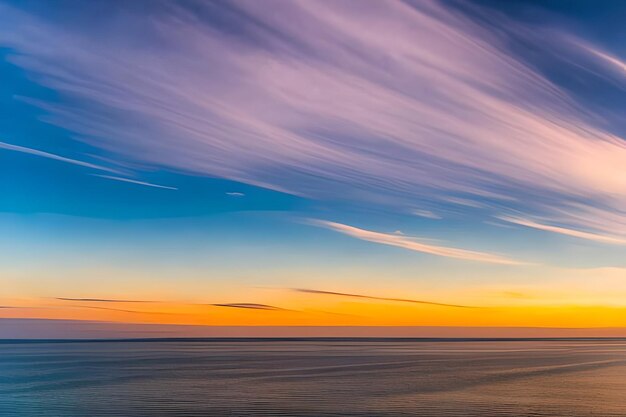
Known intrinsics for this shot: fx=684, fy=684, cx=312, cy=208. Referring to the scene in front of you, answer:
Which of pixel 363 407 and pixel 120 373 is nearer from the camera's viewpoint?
pixel 363 407

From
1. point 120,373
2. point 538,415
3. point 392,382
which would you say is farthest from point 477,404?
point 120,373

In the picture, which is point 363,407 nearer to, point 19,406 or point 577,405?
point 577,405

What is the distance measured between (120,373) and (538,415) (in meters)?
44.7

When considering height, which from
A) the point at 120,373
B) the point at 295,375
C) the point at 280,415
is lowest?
the point at 120,373

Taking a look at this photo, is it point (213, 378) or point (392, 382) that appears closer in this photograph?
point (392, 382)

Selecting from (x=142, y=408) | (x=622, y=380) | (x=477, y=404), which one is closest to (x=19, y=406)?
(x=142, y=408)

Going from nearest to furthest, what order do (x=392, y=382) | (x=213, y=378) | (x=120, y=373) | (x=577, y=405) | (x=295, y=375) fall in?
(x=577, y=405)
(x=392, y=382)
(x=213, y=378)
(x=295, y=375)
(x=120, y=373)

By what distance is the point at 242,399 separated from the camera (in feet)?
138

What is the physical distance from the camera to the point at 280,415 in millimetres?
35281

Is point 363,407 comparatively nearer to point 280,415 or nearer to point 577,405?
point 280,415

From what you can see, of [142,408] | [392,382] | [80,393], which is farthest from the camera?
[392,382]

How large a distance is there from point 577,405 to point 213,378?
101ft

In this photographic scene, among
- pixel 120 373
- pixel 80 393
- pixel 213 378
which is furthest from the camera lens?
pixel 120 373

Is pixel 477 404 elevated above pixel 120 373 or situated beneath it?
elevated above
